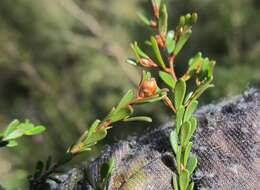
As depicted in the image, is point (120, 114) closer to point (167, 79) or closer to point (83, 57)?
point (167, 79)

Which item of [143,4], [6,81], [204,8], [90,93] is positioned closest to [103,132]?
[204,8]

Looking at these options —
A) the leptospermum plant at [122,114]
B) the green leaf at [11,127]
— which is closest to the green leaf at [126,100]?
the leptospermum plant at [122,114]

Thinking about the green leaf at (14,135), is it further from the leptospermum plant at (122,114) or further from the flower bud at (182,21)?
the flower bud at (182,21)

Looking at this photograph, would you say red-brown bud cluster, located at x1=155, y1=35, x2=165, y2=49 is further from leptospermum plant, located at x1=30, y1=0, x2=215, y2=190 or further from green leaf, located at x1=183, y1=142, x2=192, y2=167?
green leaf, located at x1=183, y1=142, x2=192, y2=167

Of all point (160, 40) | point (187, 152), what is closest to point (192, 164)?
point (187, 152)

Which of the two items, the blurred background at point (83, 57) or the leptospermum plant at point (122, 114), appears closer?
the leptospermum plant at point (122, 114)

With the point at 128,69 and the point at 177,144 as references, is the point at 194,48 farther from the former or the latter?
the point at 177,144

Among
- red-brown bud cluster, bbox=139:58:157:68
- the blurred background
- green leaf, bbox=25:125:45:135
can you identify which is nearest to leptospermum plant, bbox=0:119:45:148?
green leaf, bbox=25:125:45:135
